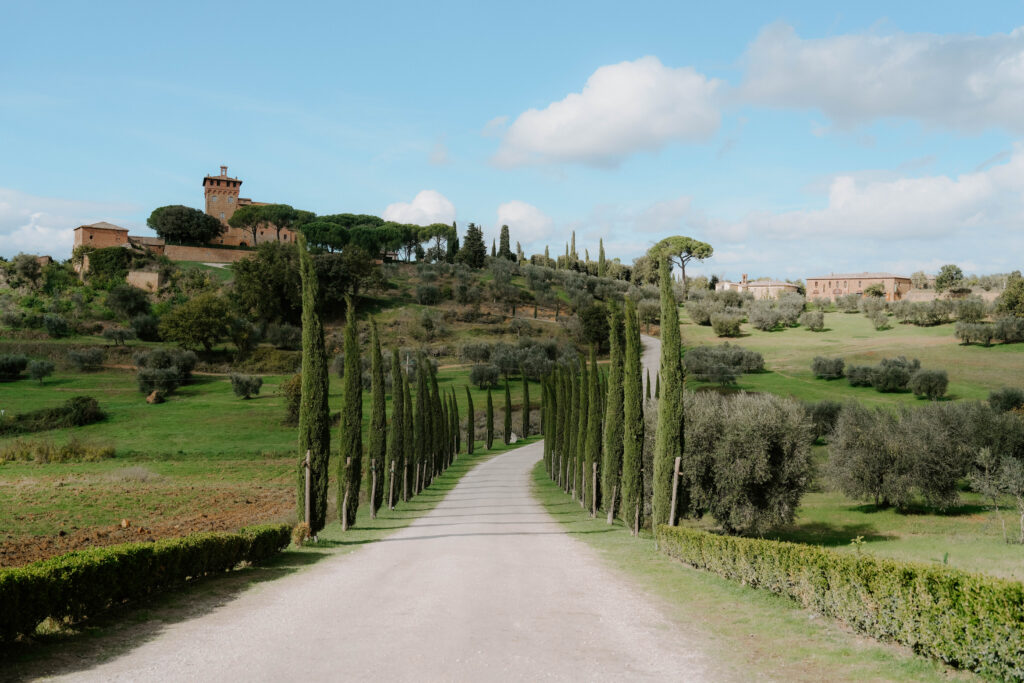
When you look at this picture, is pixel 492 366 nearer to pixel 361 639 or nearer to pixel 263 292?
pixel 263 292

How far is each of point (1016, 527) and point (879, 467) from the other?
17.1 feet

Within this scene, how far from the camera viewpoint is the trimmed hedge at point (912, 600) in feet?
20.7

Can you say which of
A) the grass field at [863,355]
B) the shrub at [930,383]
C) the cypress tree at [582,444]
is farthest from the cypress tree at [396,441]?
the shrub at [930,383]

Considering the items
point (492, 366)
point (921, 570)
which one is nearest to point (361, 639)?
point (921, 570)

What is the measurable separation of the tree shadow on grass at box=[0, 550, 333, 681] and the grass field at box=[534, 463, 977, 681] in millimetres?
6325

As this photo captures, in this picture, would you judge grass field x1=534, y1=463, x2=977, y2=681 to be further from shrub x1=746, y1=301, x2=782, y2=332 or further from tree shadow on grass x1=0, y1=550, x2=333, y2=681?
shrub x1=746, y1=301, x2=782, y2=332

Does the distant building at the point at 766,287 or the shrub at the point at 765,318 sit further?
the distant building at the point at 766,287

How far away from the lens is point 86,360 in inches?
2726

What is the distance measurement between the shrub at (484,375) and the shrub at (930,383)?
121 feet

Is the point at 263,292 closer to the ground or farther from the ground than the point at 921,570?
farther from the ground

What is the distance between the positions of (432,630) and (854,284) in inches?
5829

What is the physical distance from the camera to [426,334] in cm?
9012

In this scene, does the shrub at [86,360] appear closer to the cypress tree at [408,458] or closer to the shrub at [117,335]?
the shrub at [117,335]

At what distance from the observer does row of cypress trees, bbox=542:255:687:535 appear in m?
18.5
